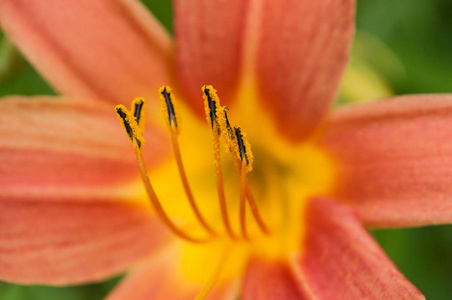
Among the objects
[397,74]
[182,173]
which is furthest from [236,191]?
[397,74]

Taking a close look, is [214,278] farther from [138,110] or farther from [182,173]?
[138,110]

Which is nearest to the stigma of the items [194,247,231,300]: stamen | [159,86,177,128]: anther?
[159,86,177,128]: anther

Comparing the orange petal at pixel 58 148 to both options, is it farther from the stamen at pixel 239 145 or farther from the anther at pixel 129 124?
the stamen at pixel 239 145

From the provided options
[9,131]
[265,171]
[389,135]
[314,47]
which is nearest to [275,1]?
[314,47]

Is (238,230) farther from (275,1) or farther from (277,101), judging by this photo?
(275,1)

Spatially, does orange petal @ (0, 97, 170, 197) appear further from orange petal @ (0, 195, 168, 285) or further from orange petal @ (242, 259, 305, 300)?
orange petal @ (242, 259, 305, 300)

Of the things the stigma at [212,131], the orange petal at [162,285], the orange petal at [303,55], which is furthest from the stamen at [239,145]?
the orange petal at [162,285]
